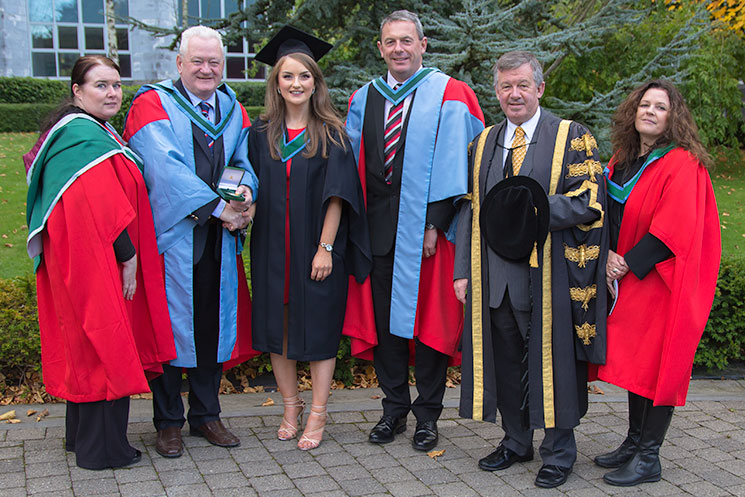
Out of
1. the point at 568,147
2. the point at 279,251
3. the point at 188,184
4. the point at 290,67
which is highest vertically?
the point at 290,67

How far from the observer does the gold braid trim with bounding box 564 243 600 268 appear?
3412mm

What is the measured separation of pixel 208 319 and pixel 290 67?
1422 millimetres

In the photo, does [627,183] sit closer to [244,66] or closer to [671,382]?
[671,382]

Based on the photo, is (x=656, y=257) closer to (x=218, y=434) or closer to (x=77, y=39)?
(x=218, y=434)

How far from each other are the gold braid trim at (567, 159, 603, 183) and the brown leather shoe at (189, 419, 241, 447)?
7.47ft

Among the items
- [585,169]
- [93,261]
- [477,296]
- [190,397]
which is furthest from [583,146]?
[190,397]

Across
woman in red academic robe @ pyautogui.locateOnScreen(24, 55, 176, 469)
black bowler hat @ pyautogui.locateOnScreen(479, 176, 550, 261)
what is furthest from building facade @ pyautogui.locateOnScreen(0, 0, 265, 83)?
black bowler hat @ pyautogui.locateOnScreen(479, 176, 550, 261)

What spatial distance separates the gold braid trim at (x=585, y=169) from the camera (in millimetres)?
3371

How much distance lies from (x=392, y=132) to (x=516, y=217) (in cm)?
90

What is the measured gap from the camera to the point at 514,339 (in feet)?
11.8

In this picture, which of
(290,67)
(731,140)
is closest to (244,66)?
(731,140)

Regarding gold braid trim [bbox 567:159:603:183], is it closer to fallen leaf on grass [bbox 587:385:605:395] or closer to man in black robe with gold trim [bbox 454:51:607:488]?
man in black robe with gold trim [bbox 454:51:607:488]

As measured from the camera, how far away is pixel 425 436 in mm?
3957

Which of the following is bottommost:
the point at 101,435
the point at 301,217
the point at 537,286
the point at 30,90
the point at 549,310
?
the point at 101,435
